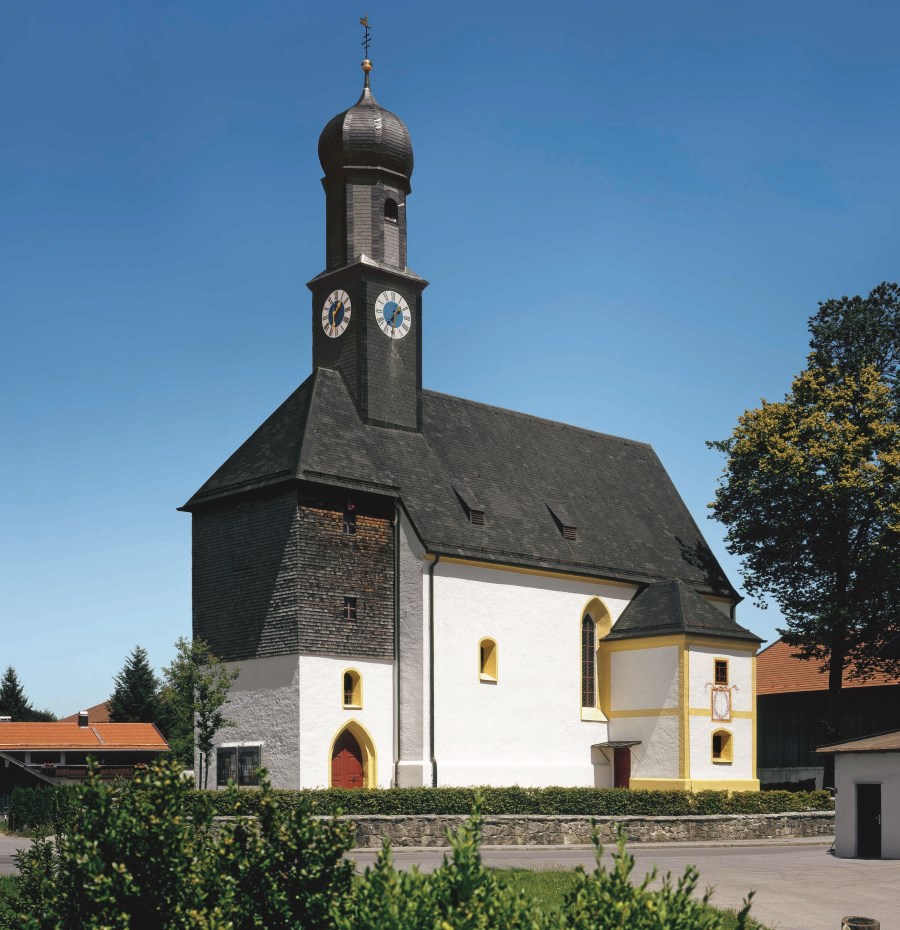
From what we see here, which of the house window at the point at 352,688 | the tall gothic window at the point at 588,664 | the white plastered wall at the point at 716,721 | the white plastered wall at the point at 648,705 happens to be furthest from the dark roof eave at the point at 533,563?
the house window at the point at 352,688

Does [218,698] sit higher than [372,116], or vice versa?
[372,116]

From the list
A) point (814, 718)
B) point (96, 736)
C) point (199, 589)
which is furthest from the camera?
point (96, 736)

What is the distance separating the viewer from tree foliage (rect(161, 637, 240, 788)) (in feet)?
118

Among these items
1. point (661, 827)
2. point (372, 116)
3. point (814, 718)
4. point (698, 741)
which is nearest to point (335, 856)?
point (661, 827)

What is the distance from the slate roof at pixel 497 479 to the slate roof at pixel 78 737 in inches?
836

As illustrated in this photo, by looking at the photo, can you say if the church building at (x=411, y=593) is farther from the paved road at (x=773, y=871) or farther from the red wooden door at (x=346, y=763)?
the paved road at (x=773, y=871)

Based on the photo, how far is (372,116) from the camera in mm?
41094

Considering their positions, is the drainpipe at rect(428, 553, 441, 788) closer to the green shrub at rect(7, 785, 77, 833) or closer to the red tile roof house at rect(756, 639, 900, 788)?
the green shrub at rect(7, 785, 77, 833)

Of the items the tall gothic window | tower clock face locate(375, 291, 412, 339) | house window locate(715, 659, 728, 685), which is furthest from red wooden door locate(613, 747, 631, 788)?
tower clock face locate(375, 291, 412, 339)

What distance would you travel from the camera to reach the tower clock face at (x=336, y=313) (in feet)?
132

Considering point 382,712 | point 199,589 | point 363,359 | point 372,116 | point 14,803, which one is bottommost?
point 14,803

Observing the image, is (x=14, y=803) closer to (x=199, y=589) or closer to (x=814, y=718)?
(x=199, y=589)

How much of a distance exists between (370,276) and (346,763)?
14.7 m

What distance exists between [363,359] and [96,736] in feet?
88.2
